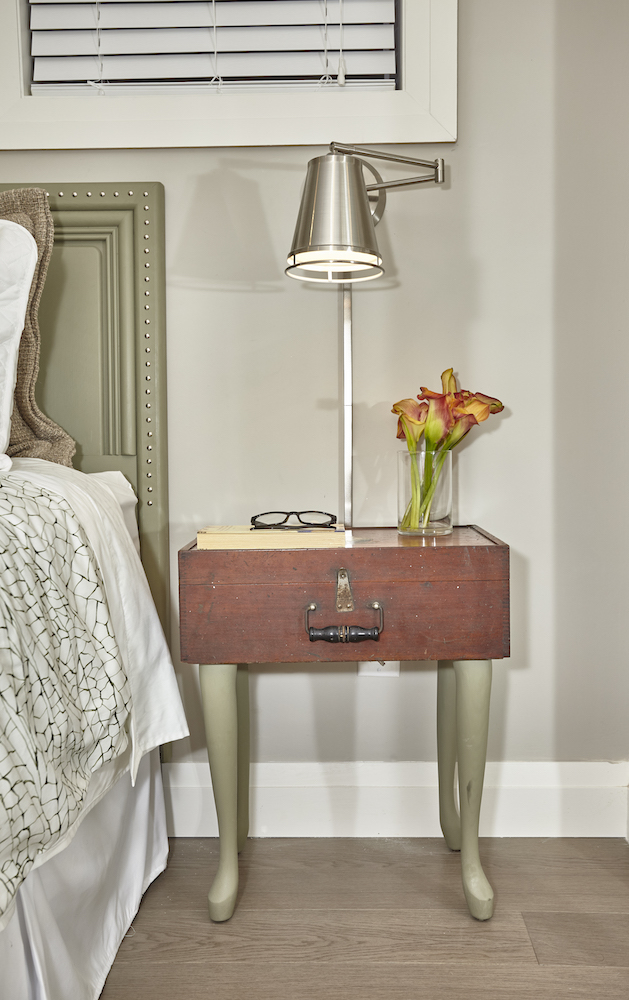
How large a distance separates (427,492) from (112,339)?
A: 76cm

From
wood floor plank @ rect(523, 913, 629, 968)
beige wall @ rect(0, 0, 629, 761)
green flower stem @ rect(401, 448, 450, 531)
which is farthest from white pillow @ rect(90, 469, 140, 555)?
wood floor plank @ rect(523, 913, 629, 968)

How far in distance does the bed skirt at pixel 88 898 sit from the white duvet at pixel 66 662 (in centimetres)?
10

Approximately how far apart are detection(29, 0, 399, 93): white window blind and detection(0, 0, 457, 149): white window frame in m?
0.07

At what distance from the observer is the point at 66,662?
3.08ft

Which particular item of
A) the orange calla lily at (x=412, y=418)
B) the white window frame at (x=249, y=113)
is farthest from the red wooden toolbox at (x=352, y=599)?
the white window frame at (x=249, y=113)

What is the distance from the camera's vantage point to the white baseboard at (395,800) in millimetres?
1552

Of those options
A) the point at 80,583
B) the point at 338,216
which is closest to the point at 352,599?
the point at 80,583

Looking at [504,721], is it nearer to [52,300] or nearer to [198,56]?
[52,300]

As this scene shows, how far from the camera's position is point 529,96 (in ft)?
5.01

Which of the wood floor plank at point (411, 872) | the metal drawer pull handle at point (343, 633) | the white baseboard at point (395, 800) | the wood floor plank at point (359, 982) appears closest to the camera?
the wood floor plank at point (359, 982)

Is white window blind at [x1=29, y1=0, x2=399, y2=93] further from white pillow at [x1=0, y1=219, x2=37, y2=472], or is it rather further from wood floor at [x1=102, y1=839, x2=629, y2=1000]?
wood floor at [x1=102, y1=839, x2=629, y2=1000]

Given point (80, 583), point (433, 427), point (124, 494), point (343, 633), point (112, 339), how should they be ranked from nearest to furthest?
point (80, 583)
point (343, 633)
point (433, 427)
point (124, 494)
point (112, 339)

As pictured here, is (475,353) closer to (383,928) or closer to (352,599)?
(352,599)

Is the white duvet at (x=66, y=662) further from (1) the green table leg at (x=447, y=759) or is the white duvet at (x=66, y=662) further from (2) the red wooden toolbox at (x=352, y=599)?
(1) the green table leg at (x=447, y=759)
